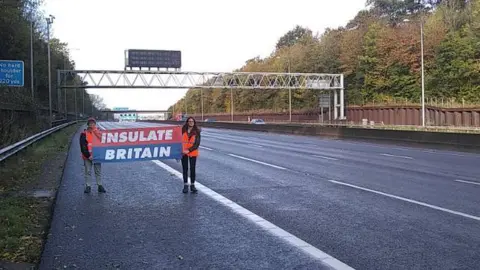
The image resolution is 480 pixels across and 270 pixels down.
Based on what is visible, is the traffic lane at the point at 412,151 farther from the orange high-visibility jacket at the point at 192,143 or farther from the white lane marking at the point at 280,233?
the white lane marking at the point at 280,233

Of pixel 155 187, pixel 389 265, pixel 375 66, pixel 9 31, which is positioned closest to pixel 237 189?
pixel 155 187

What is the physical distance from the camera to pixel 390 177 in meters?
14.3

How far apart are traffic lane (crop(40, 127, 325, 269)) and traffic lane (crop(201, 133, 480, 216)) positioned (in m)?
4.06

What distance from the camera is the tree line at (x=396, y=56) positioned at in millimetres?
64250

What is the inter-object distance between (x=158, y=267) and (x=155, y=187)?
673cm

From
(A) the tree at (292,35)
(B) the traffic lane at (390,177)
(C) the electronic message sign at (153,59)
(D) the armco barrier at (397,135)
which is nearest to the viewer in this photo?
(B) the traffic lane at (390,177)

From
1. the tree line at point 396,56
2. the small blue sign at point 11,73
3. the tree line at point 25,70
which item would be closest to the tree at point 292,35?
the tree line at point 396,56

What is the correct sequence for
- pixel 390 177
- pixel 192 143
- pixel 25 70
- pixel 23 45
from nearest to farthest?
pixel 192 143 < pixel 390 177 < pixel 23 45 < pixel 25 70

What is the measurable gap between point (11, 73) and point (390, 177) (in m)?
16.5

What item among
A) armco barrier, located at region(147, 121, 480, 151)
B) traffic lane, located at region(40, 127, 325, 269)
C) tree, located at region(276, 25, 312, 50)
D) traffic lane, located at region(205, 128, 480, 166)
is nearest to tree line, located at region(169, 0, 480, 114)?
armco barrier, located at region(147, 121, 480, 151)

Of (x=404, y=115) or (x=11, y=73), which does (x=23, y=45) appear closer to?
(x=11, y=73)

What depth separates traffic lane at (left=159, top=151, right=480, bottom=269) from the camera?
20.5 feet

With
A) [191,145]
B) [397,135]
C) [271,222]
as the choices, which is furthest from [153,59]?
[271,222]

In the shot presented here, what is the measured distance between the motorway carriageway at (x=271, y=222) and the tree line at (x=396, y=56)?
133ft
